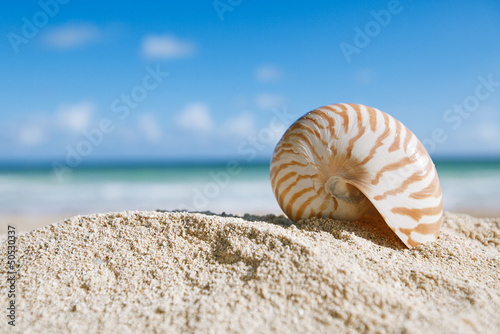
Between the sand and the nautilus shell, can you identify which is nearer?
the sand

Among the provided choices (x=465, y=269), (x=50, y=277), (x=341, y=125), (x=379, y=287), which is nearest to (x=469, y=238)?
(x=465, y=269)

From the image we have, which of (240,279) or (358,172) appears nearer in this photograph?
(240,279)

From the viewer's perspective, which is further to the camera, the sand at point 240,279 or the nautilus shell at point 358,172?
the nautilus shell at point 358,172

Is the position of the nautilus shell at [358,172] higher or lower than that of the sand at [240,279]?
higher

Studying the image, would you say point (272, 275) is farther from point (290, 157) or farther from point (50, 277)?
point (50, 277)

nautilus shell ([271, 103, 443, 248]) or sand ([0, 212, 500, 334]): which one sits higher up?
nautilus shell ([271, 103, 443, 248])
